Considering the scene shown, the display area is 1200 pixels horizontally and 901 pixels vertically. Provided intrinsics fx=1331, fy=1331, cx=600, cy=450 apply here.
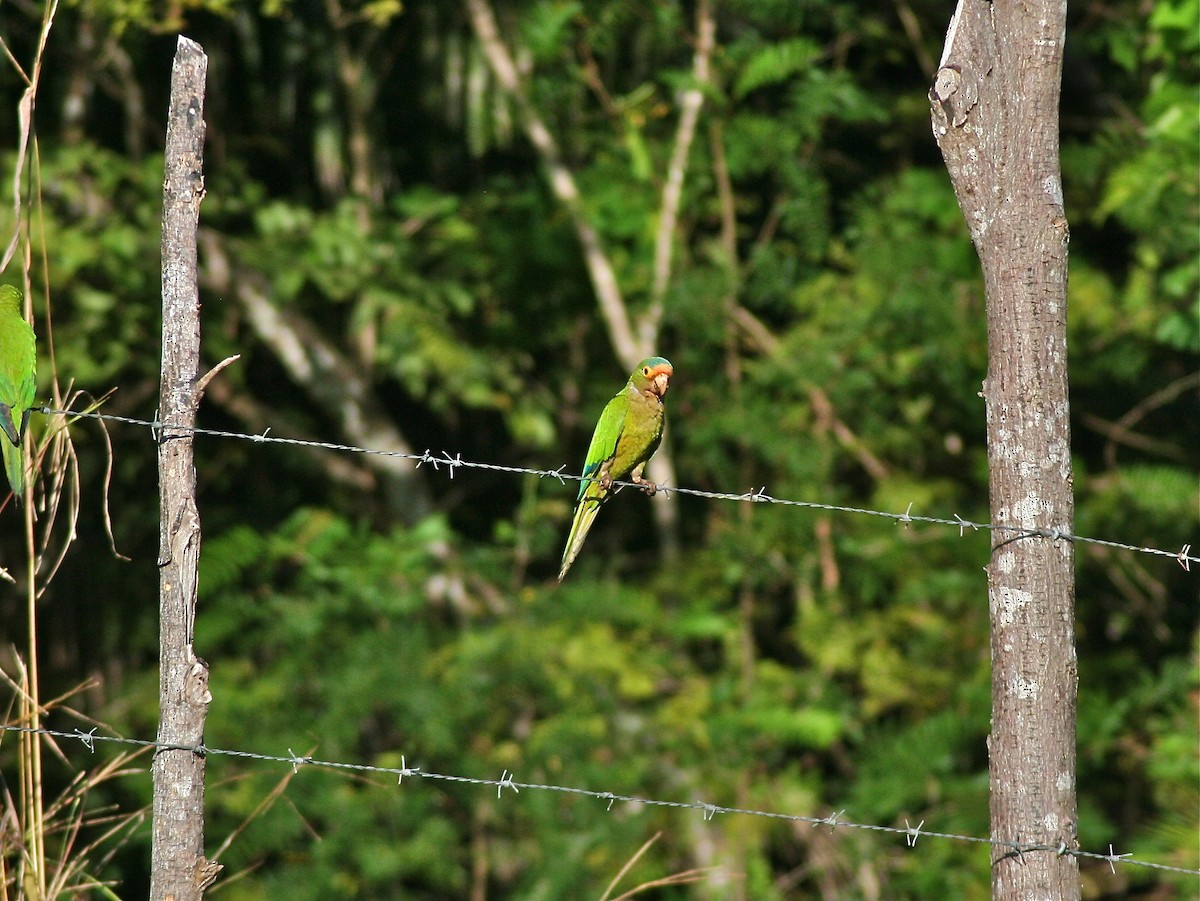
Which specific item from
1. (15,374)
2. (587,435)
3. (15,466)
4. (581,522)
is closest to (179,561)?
(15,466)

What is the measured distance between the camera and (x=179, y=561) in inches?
98.2

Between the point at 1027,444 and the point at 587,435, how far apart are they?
4.52m

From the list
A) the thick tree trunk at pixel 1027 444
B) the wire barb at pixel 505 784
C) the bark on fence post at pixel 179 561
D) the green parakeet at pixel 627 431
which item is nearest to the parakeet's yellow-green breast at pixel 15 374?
the bark on fence post at pixel 179 561

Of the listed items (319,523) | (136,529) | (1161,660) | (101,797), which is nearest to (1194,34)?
(1161,660)

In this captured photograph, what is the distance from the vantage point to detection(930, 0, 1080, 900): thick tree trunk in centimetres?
254

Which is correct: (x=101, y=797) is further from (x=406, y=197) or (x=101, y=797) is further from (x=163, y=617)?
(x=163, y=617)

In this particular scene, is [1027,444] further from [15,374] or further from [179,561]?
[15,374]

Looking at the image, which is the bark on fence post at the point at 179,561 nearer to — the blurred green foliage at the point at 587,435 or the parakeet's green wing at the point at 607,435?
the parakeet's green wing at the point at 607,435

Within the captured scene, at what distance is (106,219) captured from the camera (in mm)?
5984

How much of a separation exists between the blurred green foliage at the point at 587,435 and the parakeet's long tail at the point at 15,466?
8.79ft

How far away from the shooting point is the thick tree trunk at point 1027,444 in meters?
2.54

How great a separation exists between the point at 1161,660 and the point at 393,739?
3.98m

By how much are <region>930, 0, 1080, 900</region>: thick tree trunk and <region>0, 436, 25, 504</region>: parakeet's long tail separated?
2070 mm

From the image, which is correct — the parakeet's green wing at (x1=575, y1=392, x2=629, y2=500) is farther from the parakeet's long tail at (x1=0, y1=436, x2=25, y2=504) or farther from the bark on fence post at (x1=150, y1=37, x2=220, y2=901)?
the bark on fence post at (x1=150, y1=37, x2=220, y2=901)
